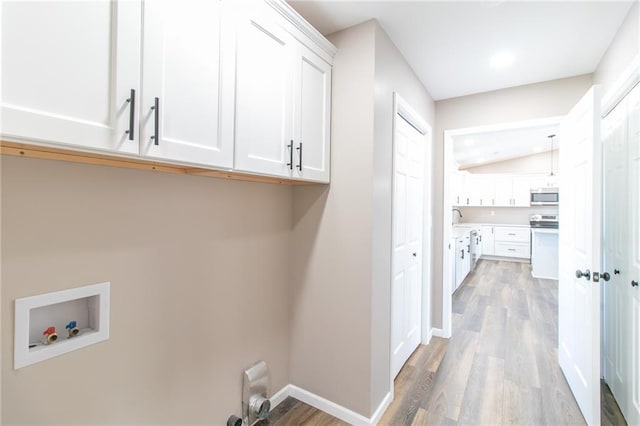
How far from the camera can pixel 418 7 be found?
1755mm

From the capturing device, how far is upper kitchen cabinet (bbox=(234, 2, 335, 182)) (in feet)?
4.51

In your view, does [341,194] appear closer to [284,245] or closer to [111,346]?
[284,245]

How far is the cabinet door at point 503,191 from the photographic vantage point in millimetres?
7668

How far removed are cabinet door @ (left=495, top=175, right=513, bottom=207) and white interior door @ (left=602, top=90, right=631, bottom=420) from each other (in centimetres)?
605

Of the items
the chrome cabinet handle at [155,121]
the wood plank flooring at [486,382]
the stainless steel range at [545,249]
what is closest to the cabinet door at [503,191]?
the stainless steel range at [545,249]

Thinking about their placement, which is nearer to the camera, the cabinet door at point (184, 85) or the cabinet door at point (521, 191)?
the cabinet door at point (184, 85)

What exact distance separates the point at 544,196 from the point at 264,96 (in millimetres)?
7930

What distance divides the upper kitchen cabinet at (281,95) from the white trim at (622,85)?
1.76m

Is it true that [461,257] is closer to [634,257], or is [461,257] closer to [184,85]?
[634,257]

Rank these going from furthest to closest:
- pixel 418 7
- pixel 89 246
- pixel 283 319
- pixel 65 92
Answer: pixel 283 319 → pixel 418 7 → pixel 89 246 → pixel 65 92

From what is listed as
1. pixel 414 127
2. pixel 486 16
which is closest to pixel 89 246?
pixel 486 16

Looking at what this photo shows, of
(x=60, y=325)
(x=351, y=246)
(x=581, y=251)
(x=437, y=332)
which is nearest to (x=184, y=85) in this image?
(x=60, y=325)

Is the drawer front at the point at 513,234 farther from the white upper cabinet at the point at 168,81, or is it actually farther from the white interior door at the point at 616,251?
the white upper cabinet at the point at 168,81

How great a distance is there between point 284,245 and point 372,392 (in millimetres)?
1112
